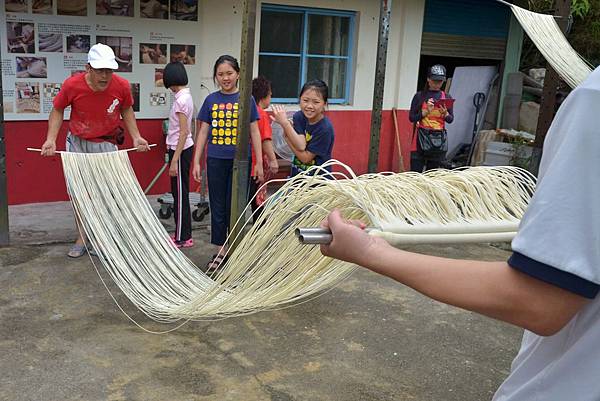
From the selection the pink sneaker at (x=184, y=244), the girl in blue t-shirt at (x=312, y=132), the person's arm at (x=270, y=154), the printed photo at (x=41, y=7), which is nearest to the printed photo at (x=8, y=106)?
the printed photo at (x=41, y=7)

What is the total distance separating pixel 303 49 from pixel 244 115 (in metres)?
3.38

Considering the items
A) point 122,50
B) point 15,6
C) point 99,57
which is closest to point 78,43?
point 122,50

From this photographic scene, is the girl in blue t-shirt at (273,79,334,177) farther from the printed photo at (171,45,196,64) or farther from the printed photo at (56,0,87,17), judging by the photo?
the printed photo at (56,0,87,17)

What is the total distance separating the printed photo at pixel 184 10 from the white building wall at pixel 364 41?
0.26ft

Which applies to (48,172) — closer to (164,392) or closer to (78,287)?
(78,287)

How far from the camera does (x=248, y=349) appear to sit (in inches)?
128

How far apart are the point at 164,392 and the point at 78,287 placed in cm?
141

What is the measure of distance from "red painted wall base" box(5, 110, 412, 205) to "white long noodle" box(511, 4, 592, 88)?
235 centimetres

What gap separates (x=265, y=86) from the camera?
4.71m

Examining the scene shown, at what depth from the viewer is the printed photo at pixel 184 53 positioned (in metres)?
5.91

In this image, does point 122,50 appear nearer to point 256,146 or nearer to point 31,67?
point 31,67

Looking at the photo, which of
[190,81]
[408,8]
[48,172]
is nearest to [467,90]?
[408,8]

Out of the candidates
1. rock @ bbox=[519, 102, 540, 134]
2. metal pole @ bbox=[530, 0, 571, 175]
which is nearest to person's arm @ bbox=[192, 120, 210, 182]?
metal pole @ bbox=[530, 0, 571, 175]

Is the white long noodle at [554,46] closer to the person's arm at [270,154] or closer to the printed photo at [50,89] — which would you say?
the person's arm at [270,154]
